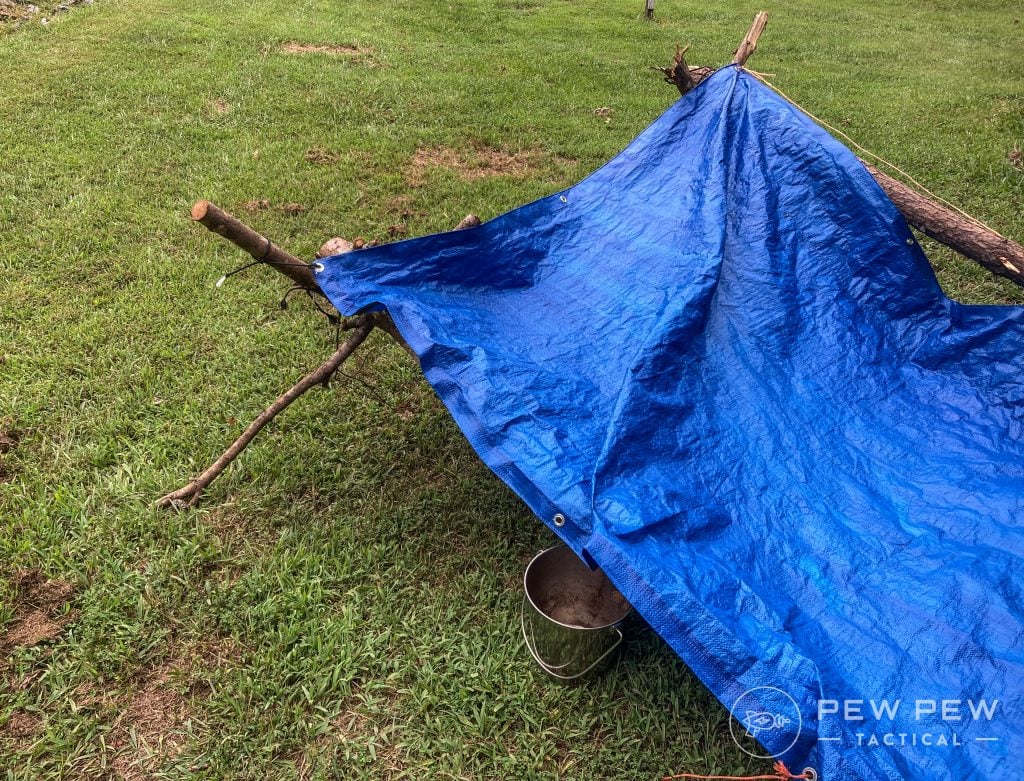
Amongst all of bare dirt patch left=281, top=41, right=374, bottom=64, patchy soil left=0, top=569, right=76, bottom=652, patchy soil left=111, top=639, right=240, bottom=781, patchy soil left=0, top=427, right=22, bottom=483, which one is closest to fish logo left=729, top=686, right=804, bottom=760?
patchy soil left=111, top=639, right=240, bottom=781

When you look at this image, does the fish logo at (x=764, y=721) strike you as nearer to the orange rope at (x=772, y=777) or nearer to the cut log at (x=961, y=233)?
the orange rope at (x=772, y=777)

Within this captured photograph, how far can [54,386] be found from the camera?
369 cm

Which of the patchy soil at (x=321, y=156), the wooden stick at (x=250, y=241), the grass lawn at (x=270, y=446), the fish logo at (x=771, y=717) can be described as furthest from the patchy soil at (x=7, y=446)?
the patchy soil at (x=321, y=156)

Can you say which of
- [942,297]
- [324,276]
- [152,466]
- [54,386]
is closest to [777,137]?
[942,297]

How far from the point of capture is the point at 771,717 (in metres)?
1.81

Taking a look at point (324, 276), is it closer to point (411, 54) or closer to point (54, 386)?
point (54, 386)

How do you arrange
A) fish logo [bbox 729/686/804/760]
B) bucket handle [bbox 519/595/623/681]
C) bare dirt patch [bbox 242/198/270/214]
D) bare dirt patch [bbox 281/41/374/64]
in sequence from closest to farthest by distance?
1. fish logo [bbox 729/686/804/760]
2. bucket handle [bbox 519/595/623/681]
3. bare dirt patch [bbox 242/198/270/214]
4. bare dirt patch [bbox 281/41/374/64]

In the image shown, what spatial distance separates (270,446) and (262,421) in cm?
47

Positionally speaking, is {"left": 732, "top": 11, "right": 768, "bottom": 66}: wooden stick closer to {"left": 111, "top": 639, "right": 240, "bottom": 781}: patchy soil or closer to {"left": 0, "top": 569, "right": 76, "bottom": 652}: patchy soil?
{"left": 111, "top": 639, "right": 240, "bottom": 781}: patchy soil

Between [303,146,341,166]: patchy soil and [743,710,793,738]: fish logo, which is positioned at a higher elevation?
[303,146,341,166]: patchy soil

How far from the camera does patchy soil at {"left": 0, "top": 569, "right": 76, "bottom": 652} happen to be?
2.60m

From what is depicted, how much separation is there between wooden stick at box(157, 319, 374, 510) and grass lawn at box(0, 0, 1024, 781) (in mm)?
87

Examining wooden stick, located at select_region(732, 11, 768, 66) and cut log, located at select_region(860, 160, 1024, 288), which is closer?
cut log, located at select_region(860, 160, 1024, 288)

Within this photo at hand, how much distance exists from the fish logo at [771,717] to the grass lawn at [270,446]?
2.15 ft
